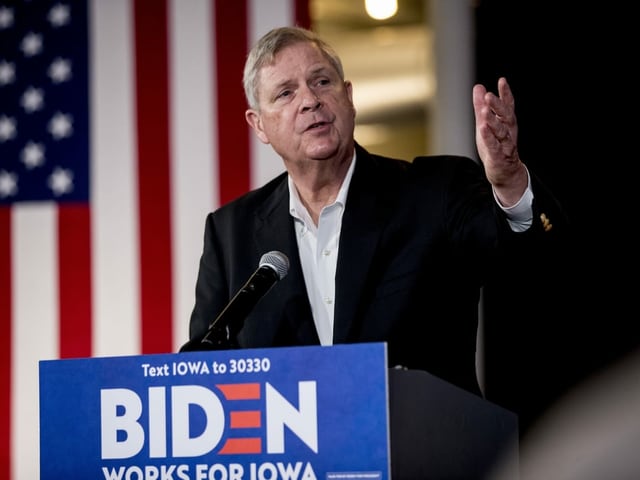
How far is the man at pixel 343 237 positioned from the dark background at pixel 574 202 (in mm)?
730

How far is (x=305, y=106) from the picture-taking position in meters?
2.23

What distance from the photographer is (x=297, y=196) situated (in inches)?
A: 91.7

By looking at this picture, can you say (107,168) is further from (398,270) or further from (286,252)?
(398,270)

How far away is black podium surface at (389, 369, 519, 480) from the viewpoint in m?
1.38

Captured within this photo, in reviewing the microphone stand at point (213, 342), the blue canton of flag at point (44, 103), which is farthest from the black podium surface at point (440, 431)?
the blue canton of flag at point (44, 103)

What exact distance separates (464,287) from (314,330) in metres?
0.33

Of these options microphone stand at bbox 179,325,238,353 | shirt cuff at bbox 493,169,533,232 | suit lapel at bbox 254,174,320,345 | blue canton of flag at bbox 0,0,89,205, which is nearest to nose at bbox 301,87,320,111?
suit lapel at bbox 254,174,320,345

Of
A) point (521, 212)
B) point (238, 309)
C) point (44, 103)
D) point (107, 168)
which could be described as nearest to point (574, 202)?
point (521, 212)

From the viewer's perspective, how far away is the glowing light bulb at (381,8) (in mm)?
3551

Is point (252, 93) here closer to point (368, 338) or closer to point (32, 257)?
point (368, 338)

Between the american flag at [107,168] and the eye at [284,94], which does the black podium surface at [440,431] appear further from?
the american flag at [107,168]

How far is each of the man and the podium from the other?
52 centimetres

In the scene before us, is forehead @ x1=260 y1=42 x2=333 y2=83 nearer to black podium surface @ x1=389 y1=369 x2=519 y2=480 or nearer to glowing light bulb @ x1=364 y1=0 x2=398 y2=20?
black podium surface @ x1=389 y1=369 x2=519 y2=480

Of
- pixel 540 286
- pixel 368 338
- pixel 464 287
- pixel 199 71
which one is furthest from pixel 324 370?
pixel 199 71
